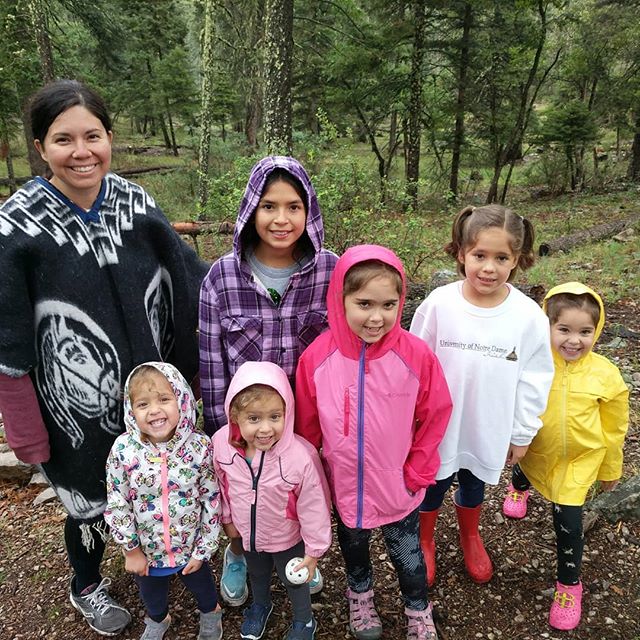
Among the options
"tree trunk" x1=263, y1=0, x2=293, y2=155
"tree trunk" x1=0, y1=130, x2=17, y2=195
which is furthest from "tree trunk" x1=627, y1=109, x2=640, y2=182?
"tree trunk" x1=0, y1=130, x2=17, y2=195

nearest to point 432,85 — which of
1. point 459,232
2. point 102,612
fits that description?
point 459,232

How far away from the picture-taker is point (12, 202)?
1830 millimetres

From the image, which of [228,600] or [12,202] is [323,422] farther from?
[12,202]

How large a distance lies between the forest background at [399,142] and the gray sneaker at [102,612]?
5.1 inches

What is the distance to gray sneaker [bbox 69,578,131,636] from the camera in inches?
96.3

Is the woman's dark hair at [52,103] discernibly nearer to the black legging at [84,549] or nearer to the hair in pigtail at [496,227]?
the hair in pigtail at [496,227]

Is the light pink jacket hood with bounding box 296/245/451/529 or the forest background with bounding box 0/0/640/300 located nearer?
the light pink jacket hood with bounding box 296/245/451/529

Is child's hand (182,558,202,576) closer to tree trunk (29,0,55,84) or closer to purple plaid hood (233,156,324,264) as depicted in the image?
purple plaid hood (233,156,324,264)

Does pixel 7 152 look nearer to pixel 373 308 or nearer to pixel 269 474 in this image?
pixel 269 474

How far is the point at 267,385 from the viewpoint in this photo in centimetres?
195

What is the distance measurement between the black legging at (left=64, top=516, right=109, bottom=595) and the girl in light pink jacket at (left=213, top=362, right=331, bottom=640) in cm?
68

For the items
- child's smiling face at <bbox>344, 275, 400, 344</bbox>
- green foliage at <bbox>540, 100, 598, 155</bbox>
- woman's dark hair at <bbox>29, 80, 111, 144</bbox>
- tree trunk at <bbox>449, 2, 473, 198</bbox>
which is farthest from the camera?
green foliage at <bbox>540, 100, 598, 155</bbox>

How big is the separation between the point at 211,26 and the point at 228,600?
39.1ft

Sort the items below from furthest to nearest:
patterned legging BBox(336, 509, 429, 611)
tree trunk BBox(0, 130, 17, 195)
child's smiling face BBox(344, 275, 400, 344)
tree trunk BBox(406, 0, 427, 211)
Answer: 1. tree trunk BBox(0, 130, 17, 195)
2. tree trunk BBox(406, 0, 427, 211)
3. patterned legging BBox(336, 509, 429, 611)
4. child's smiling face BBox(344, 275, 400, 344)
